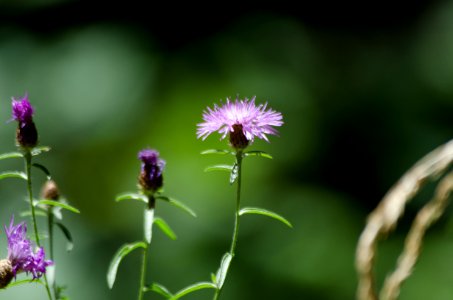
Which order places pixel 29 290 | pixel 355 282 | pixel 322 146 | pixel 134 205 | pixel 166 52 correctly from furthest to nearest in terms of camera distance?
pixel 166 52 < pixel 322 146 < pixel 134 205 < pixel 355 282 < pixel 29 290

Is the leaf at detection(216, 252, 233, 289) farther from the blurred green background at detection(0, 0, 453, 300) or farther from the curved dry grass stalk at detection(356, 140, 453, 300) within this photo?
the blurred green background at detection(0, 0, 453, 300)

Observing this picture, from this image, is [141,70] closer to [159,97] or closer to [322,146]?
[159,97]

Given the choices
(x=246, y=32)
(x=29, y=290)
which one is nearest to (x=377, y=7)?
(x=246, y=32)

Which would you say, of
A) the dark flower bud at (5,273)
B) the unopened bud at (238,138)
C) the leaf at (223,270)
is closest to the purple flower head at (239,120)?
the unopened bud at (238,138)

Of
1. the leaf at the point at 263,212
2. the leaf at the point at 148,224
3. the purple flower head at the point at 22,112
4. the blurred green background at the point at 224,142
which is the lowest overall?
the leaf at the point at 148,224

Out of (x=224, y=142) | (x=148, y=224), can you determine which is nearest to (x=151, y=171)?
(x=148, y=224)

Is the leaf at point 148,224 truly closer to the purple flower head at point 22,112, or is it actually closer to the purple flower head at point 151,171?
the purple flower head at point 151,171

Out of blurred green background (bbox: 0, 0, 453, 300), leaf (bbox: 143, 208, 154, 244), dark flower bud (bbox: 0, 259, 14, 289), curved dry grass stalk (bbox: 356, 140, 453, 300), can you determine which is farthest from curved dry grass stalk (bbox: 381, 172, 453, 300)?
blurred green background (bbox: 0, 0, 453, 300)
